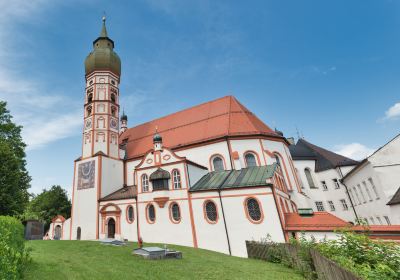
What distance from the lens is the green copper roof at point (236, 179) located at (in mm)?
17812

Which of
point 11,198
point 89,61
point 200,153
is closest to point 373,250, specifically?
point 200,153

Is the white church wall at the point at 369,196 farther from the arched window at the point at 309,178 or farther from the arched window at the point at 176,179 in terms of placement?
the arched window at the point at 176,179

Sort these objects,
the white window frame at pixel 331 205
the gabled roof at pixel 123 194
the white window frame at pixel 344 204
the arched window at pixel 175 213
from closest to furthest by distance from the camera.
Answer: the arched window at pixel 175 213
the gabled roof at pixel 123 194
the white window frame at pixel 344 204
the white window frame at pixel 331 205

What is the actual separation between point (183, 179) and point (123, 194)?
318 inches

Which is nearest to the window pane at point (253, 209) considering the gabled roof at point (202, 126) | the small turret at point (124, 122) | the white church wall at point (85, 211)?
the gabled roof at point (202, 126)

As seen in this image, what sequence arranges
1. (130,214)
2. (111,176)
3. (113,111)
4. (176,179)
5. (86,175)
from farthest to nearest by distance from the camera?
1. (113,111)
2. (111,176)
3. (86,175)
4. (130,214)
5. (176,179)

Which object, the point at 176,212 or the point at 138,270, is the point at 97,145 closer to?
the point at 176,212

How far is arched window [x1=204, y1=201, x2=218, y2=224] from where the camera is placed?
18.2 m

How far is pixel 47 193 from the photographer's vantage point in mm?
40469

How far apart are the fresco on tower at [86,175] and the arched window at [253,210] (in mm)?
17593

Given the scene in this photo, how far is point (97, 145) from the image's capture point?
26984 millimetres

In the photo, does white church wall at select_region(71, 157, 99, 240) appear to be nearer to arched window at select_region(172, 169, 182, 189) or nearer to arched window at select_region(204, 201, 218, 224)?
arched window at select_region(172, 169, 182, 189)

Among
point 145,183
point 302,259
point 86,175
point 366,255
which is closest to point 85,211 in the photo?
point 86,175

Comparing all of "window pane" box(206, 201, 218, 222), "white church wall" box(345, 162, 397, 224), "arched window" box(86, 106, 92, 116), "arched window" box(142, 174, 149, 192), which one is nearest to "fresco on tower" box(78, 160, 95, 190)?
"arched window" box(86, 106, 92, 116)
